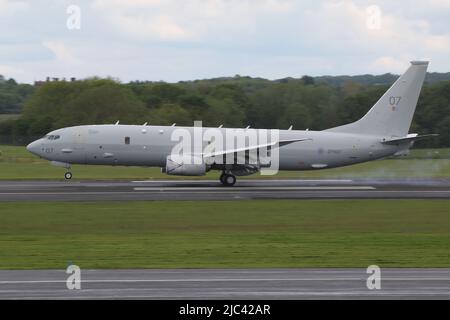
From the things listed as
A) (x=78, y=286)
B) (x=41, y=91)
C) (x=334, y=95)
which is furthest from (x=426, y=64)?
(x=41, y=91)

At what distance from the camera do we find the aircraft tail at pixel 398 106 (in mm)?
51688

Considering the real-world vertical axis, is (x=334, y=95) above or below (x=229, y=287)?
above

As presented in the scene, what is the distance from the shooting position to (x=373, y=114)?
52.0 metres

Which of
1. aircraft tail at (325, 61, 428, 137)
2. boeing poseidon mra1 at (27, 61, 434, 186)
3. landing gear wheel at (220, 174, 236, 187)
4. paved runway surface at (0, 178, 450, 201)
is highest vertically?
aircraft tail at (325, 61, 428, 137)

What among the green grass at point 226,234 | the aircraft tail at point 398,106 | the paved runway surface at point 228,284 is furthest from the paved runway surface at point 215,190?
the paved runway surface at point 228,284

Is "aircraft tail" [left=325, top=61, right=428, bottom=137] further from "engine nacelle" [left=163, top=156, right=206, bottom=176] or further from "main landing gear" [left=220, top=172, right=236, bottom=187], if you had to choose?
"engine nacelle" [left=163, top=156, right=206, bottom=176]

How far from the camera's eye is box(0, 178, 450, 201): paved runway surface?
138 feet

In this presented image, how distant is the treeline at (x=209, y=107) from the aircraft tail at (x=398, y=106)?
35215mm

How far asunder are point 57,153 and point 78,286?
32.7 metres

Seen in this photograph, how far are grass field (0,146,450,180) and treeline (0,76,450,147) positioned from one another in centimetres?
1402

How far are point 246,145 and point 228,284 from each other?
3092 centimetres

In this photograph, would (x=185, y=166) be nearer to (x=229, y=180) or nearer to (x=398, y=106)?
(x=229, y=180)

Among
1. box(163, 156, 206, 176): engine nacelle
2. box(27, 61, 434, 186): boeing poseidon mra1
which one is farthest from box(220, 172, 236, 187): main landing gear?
box(163, 156, 206, 176): engine nacelle

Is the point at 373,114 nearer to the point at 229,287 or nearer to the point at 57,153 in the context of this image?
the point at 57,153
